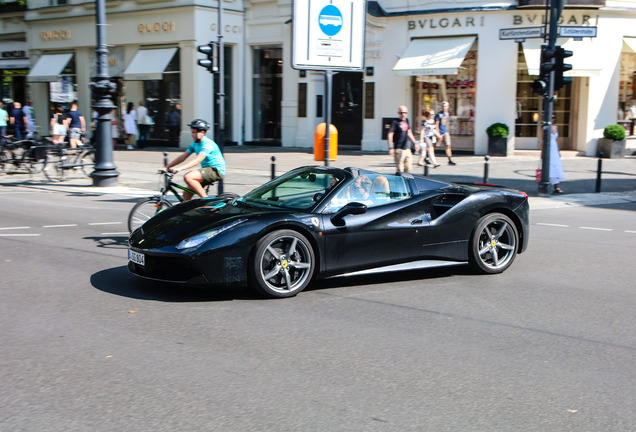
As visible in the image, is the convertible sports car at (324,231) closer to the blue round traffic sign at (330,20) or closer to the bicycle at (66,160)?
the blue round traffic sign at (330,20)

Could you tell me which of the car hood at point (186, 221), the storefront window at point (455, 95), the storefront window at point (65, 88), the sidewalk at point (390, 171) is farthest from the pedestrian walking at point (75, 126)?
the car hood at point (186, 221)

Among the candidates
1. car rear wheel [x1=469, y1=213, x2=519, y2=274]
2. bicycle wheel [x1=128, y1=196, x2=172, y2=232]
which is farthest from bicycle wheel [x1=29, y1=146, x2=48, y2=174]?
car rear wheel [x1=469, y1=213, x2=519, y2=274]

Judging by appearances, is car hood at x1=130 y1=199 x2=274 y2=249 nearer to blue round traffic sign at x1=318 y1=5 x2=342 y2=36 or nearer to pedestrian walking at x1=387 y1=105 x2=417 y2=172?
blue round traffic sign at x1=318 y1=5 x2=342 y2=36

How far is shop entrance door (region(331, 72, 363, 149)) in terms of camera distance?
2873 centimetres

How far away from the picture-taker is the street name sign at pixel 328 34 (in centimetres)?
1156

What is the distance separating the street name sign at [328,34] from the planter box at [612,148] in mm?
15179

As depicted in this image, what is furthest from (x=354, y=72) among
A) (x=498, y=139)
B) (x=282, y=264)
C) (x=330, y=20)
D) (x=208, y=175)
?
(x=282, y=264)

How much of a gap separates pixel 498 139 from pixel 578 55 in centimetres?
387

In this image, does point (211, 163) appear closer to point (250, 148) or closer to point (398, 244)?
point (398, 244)

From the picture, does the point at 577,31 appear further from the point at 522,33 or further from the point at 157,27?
the point at 157,27

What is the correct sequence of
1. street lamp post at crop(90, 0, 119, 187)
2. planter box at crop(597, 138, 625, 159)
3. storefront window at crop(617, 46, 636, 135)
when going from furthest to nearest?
storefront window at crop(617, 46, 636, 135), planter box at crop(597, 138, 625, 159), street lamp post at crop(90, 0, 119, 187)

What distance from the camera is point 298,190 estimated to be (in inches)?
302

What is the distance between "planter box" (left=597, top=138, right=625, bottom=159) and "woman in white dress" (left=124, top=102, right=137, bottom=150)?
17.7 meters

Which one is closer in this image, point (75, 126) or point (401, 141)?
point (401, 141)
